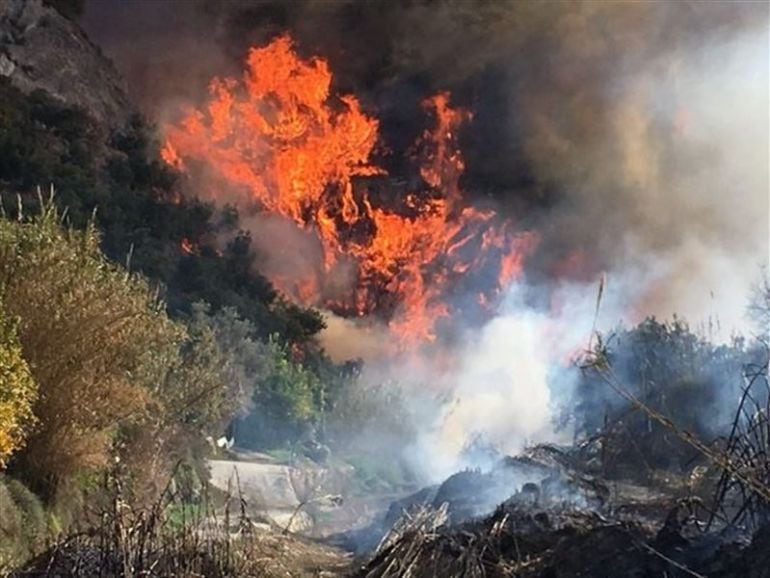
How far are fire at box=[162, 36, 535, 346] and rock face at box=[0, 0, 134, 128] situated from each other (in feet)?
16.2

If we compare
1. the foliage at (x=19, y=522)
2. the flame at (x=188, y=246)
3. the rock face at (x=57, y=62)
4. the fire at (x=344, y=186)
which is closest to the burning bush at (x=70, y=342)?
the foliage at (x=19, y=522)

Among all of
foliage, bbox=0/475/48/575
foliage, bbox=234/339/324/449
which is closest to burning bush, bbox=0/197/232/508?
foliage, bbox=0/475/48/575

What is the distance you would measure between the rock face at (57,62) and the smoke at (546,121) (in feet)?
11.9

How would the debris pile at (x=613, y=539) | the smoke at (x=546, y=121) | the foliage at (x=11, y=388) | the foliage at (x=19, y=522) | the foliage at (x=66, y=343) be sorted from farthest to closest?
the smoke at (x=546, y=121)
the foliage at (x=66, y=343)
the foliage at (x=19, y=522)
the foliage at (x=11, y=388)
the debris pile at (x=613, y=539)

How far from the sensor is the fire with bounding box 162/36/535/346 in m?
55.5

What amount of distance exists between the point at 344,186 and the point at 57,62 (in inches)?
779

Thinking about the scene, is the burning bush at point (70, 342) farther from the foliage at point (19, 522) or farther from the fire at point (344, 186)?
the fire at point (344, 186)

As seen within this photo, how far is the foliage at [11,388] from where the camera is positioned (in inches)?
420

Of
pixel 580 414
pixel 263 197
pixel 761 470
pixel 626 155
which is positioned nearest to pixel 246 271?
pixel 263 197

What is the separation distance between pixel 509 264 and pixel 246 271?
24.9m

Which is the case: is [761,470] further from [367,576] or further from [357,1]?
[357,1]

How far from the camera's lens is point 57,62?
46969 mm

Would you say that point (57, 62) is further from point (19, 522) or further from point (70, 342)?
point (19, 522)

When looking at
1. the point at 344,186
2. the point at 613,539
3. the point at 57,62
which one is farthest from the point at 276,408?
the point at 344,186
